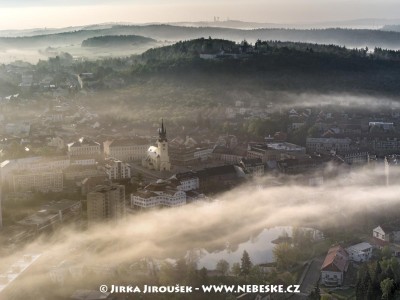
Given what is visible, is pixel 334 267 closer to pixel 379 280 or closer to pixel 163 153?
pixel 379 280

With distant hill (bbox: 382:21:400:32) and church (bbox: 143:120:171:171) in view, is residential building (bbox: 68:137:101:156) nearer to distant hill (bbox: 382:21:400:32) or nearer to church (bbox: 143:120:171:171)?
church (bbox: 143:120:171:171)

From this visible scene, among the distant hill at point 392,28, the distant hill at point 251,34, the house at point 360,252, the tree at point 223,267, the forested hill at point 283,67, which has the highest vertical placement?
the distant hill at point 392,28

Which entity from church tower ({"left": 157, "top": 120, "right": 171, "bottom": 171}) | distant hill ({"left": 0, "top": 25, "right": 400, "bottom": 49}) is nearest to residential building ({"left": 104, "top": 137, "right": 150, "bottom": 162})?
church tower ({"left": 157, "top": 120, "right": 171, "bottom": 171})

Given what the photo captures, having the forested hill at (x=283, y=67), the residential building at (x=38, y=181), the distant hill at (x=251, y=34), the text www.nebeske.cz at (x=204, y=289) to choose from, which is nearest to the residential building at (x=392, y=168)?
the text www.nebeske.cz at (x=204, y=289)

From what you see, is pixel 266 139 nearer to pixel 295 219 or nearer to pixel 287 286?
pixel 295 219

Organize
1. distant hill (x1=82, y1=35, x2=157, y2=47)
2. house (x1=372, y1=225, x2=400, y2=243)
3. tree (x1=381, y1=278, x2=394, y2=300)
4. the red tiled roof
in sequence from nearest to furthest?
tree (x1=381, y1=278, x2=394, y2=300), the red tiled roof, house (x1=372, y1=225, x2=400, y2=243), distant hill (x1=82, y1=35, x2=157, y2=47)

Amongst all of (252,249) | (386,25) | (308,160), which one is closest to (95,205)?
(252,249)

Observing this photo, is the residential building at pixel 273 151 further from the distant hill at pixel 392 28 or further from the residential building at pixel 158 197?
the distant hill at pixel 392 28
